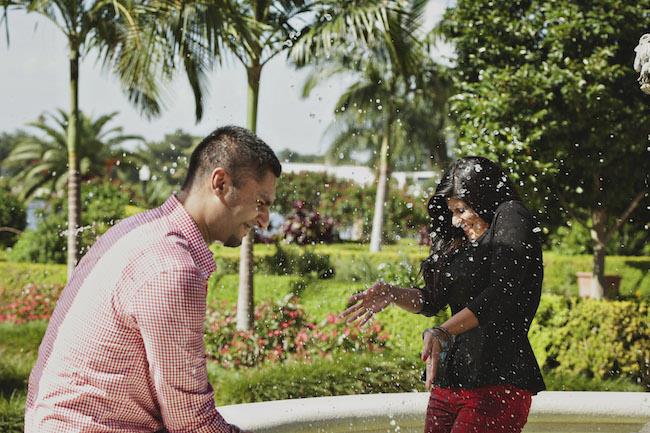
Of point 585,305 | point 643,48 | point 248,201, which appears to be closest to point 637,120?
point 585,305

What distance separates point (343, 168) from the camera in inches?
1238

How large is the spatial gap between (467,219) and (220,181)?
1.37 metres

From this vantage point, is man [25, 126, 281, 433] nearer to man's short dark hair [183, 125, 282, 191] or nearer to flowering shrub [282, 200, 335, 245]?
man's short dark hair [183, 125, 282, 191]

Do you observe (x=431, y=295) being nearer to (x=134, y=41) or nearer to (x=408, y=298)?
(x=408, y=298)

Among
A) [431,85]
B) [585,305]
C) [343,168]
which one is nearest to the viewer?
[585,305]

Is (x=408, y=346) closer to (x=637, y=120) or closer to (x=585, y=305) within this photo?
(x=585, y=305)

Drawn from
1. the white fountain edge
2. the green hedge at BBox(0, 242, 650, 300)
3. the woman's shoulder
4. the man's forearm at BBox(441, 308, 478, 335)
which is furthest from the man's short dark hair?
the green hedge at BBox(0, 242, 650, 300)

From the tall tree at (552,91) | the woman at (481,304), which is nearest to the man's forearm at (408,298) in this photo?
the woman at (481,304)

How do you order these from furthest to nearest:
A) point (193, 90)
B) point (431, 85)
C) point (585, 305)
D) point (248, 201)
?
point (431, 85), point (193, 90), point (585, 305), point (248, 201)

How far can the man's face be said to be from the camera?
1.61 metres

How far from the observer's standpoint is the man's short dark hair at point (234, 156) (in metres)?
1.62

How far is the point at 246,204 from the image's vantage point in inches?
63.6

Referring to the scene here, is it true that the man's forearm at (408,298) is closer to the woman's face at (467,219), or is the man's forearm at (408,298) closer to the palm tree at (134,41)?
the woman's face at (467,219)

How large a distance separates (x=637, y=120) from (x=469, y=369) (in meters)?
9.08
